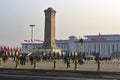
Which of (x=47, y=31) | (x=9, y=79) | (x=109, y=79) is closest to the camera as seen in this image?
(x=9, y=79)

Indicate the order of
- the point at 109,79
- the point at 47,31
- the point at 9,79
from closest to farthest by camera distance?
the point at 9,79
the point at 109,79
the point at 47,31

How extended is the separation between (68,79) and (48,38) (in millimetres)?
107746

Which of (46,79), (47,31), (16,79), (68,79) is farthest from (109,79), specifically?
(47,31)

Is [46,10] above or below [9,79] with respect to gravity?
above

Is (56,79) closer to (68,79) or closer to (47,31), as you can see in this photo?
(68,79)

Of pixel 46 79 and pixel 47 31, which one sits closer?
pixel 46 79

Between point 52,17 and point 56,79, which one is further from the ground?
point 52,17

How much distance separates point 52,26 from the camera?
130125 millimetres

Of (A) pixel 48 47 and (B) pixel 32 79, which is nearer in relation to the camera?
(B) pixel 32 79

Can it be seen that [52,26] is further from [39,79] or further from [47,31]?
[39,79]

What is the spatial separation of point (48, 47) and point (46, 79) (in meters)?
Answer: 110

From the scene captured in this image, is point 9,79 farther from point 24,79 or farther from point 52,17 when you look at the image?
point 52,17

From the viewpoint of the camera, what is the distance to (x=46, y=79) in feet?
74.3

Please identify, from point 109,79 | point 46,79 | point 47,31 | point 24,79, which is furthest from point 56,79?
point 47,31
